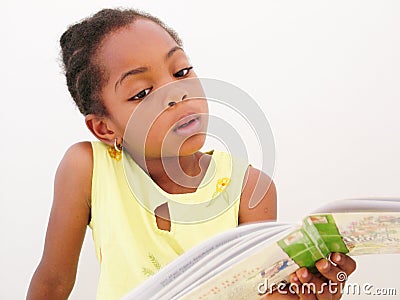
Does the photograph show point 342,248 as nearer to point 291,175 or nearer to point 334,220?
point 334,220

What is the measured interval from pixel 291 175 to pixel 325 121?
4.7 inches

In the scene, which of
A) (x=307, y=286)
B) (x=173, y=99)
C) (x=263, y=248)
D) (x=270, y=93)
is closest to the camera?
(x=263, y=248)

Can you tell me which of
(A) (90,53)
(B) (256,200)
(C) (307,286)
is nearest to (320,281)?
(C) (307,286)

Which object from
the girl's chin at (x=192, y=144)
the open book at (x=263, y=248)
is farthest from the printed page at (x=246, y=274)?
the girl's chin at (x=192, y=144)

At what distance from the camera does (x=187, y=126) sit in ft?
3.02

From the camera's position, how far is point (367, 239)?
708 mm

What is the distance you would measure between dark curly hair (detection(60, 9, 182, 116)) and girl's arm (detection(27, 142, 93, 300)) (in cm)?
7

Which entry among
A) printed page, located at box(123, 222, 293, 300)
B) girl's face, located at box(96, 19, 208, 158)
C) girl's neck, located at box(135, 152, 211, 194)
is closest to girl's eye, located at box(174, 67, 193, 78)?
girl's face, located at box(96, 19, 208, 158)

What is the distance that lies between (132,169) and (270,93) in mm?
383

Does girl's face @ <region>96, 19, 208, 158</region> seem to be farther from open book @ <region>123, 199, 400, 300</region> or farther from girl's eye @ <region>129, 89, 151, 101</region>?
open book @ <region>123, 199, 400, 300</region>

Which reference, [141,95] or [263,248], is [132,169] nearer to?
[141,95]

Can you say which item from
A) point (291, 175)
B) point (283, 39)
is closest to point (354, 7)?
point (283, 39)

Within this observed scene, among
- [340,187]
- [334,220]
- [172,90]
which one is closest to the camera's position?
[334,220]

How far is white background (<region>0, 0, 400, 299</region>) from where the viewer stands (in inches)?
49.3
